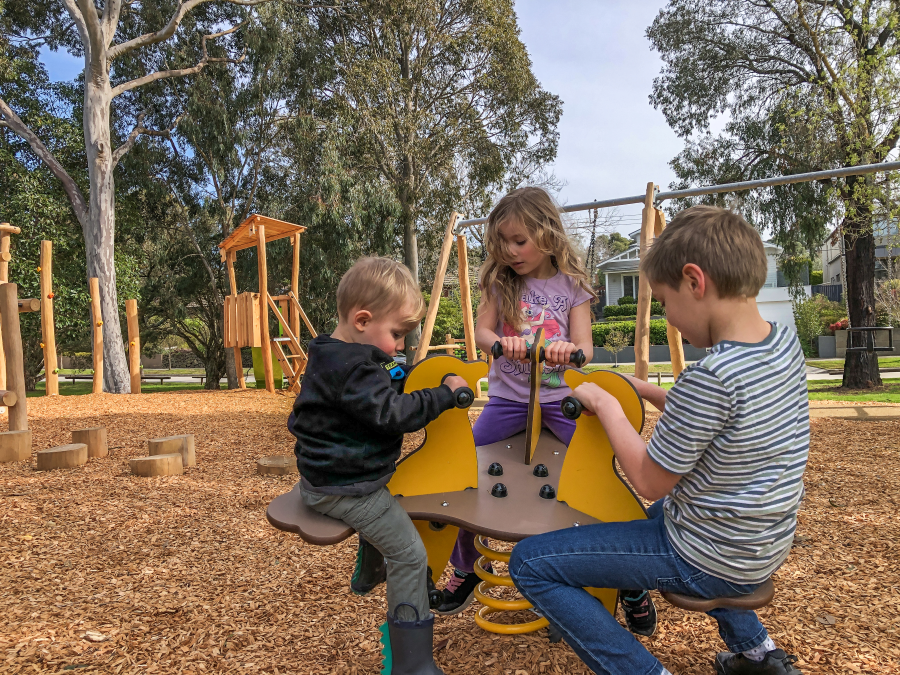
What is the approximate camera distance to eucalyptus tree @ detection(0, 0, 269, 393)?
465 inches

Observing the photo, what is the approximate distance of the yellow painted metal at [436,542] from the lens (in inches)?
80.0

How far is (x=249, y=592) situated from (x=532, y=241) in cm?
202

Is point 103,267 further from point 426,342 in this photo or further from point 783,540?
point 783,540

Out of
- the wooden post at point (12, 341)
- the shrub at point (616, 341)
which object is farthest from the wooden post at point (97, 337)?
the shrub at point (616, 341)

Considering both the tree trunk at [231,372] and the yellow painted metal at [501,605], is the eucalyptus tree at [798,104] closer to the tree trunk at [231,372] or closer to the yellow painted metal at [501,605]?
the yellow painted metal at [501,605]

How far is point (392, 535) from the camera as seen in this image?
167cm

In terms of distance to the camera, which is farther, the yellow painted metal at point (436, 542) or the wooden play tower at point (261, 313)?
the wooden play tower at point (261, 313)

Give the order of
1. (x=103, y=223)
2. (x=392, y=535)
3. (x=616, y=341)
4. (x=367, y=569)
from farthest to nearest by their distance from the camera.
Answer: (x=616, y=341) < (x=103, y=223) < (x=367, y=569) < (x=392, y=535)

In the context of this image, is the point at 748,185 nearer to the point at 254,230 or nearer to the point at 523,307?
the point at 523,307

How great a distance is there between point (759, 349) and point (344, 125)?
18.1 m

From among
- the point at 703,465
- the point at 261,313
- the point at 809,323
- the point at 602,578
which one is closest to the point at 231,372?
the point at 261,313

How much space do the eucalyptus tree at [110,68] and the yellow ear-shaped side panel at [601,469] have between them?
1208cm

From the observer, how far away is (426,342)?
658 centimetres

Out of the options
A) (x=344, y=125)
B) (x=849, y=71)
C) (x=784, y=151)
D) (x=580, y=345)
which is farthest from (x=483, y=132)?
(x=580, y=345)
